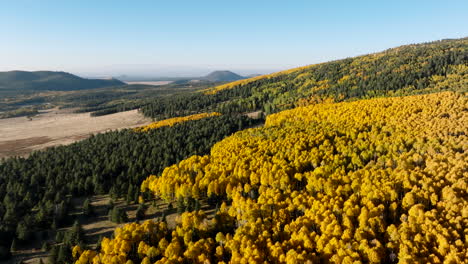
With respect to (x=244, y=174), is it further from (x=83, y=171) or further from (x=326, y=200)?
(x=83, y=171)

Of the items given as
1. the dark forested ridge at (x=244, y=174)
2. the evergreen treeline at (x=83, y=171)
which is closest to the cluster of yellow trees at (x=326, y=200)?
the dark forested ridge at (x=244, y=174)

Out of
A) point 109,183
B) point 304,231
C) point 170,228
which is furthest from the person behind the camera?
point 109,183

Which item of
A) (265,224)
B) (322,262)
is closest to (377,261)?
(322,262)

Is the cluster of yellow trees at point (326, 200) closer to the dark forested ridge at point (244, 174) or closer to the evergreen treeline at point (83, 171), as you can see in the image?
the dark forested ridge at point (244, 174)

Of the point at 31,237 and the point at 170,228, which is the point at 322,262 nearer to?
the point at 170,228

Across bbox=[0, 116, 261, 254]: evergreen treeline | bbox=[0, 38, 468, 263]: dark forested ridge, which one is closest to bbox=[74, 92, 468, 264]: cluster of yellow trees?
bbox=[0, 38, 468, 263]: dark forested ridge

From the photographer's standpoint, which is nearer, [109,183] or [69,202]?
[69,202]

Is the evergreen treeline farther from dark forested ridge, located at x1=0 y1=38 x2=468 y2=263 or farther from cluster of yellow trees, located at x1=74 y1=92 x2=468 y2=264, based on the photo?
cluster of yellow trees, located at x1=74 y1=92 x2=468 y2=264
